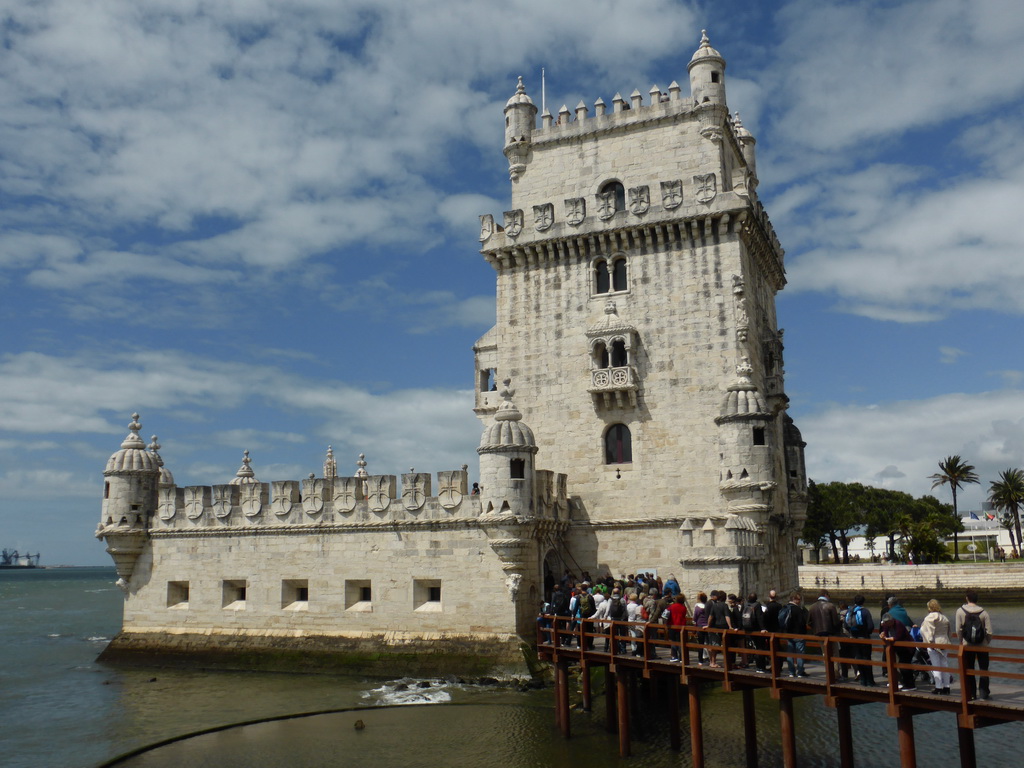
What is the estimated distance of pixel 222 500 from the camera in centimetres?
3184

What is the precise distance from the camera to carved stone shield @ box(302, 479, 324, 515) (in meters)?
30.2

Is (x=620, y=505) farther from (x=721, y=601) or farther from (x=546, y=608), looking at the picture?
(x=721, y=601)

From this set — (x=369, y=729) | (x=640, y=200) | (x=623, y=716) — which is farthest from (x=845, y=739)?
(x=640, y=200)

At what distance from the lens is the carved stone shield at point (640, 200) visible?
3075 cm

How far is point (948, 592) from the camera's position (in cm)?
5597

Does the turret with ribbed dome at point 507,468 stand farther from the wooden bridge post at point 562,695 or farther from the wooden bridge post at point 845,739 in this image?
the wooden bridge post at point 845,739

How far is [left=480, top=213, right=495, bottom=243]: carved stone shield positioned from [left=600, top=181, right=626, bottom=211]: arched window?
14.2ft

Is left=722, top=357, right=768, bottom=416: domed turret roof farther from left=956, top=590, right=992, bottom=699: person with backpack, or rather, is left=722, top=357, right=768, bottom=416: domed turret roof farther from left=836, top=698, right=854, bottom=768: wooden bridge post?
Result: left=956, top=590, right=992, bottom=699: person with backpack

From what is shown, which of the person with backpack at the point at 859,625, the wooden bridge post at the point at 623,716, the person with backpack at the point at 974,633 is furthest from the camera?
the wooden bridge post at the point at 623,716

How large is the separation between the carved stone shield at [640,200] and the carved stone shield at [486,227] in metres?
5.45

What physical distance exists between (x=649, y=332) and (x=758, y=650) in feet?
50.8

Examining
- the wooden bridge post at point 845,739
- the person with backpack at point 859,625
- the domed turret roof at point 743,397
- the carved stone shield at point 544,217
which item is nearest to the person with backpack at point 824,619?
the person with backpack at point 859,625

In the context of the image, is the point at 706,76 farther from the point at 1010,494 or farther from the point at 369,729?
the point at 1010,494

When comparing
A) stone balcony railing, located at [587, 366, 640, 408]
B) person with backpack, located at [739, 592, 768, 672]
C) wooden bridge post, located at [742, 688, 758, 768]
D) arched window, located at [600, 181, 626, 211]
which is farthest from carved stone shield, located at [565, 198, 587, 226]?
wooden bridge post, located at [742, 688, 758, 768]
